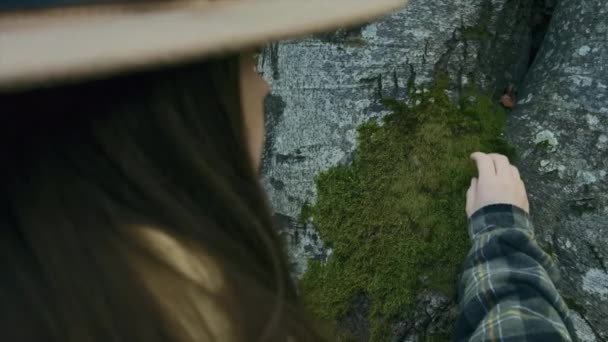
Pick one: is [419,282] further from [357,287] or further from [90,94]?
[90,94]

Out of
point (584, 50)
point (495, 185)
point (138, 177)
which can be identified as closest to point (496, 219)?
point (495, 185)

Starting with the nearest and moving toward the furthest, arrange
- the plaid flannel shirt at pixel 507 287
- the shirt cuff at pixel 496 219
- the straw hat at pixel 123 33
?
the straw hat at pixel 123 33 < the plaid flannel shirt at pixel 507 287 < the shirt cuff at pixel 496 219

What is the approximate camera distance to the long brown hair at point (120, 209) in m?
0.88

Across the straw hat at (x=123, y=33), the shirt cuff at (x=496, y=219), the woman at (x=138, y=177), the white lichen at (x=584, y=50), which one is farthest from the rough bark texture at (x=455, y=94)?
the straw hat at (x=123, y=33)

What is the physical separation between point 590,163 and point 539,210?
0.18 metres

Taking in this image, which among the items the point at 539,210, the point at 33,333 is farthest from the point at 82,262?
the point at 539,210

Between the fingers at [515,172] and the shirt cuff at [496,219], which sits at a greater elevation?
the fingers at [515,172]

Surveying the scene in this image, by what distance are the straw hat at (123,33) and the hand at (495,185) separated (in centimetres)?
100

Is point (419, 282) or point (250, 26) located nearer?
point (250, 26)

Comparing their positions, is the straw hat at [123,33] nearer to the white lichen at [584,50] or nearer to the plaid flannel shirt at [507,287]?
the plaid flannel shirt at [507,287]

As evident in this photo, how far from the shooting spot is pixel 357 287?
A: 1.78 m

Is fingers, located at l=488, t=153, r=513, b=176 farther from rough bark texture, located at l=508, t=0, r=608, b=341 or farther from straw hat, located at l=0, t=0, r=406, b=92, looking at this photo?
straw hat, located at l=0, t=0, r=406, b=92


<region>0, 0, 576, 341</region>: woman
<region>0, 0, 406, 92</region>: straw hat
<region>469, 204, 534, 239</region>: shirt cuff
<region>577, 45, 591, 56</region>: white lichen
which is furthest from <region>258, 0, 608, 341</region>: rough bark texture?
<region>0, 0, 406, 92</region>: straw hat

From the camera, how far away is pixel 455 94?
6.23 ft
